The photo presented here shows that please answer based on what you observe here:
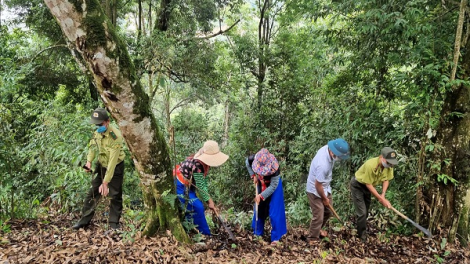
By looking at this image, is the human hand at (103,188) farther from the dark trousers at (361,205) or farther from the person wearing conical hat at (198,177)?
the dark trousers at (361,205)

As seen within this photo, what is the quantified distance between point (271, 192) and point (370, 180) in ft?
5.58

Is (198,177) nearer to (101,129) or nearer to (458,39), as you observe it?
(101,129)

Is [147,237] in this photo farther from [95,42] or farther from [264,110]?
[264,110]

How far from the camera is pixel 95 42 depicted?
299 centimetres

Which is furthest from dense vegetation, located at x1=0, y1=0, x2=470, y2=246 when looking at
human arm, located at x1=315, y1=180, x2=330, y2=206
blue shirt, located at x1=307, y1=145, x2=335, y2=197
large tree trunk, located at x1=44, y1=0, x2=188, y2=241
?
blue shirt, located at x1=307, y1=145, x2=335, y2=197

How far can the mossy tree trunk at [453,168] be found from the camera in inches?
202

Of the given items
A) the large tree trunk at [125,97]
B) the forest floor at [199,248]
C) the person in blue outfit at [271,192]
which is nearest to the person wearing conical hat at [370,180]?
the forest floor at [199,248]

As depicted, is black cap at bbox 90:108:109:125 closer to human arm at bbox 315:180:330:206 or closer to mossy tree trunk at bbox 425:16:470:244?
human arm at bbox 315:180:330:206

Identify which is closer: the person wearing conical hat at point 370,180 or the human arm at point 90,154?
the human arm at point 90,154

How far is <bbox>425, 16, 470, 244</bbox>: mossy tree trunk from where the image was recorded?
16.9 ft

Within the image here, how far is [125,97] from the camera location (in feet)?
10.5

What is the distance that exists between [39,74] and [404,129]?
10.5 m

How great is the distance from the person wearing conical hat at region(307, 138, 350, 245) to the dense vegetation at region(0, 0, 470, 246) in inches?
47.6

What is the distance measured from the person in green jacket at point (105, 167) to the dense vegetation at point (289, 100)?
25cm
